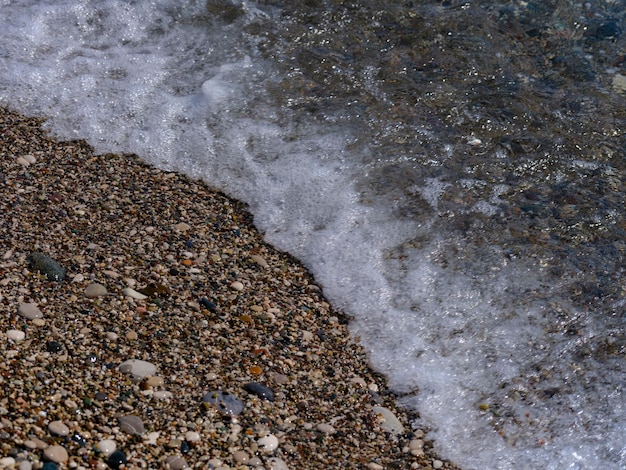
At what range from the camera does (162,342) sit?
9.62 ft

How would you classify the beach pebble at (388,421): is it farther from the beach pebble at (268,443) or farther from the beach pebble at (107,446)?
the beach pebble at (107,446)

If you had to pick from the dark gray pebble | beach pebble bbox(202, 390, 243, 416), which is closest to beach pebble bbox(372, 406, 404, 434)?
the dark gray pebble

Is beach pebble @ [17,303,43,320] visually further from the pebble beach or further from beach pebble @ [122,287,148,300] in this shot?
beach pebble @ [122,287,148,300]

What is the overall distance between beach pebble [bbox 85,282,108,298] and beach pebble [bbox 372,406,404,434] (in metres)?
1.15

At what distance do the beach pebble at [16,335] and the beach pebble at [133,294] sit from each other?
1.55 feet

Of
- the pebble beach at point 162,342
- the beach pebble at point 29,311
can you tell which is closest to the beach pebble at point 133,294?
the pebble beach at point 162,342

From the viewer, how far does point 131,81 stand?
4598mm

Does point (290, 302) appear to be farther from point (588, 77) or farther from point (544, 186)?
point (588, 77)

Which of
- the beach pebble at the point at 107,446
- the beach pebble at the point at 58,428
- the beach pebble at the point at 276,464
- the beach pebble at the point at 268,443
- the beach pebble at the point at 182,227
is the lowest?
the beach pebble at the point at 182,227

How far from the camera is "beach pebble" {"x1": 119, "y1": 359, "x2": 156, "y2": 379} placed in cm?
273

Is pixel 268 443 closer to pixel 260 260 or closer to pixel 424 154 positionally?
pixel 260 260

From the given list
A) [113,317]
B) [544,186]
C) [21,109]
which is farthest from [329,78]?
[113,317]

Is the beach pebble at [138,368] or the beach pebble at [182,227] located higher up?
the beach pebble at [138,368]

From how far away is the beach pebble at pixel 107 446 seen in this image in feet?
7.85
